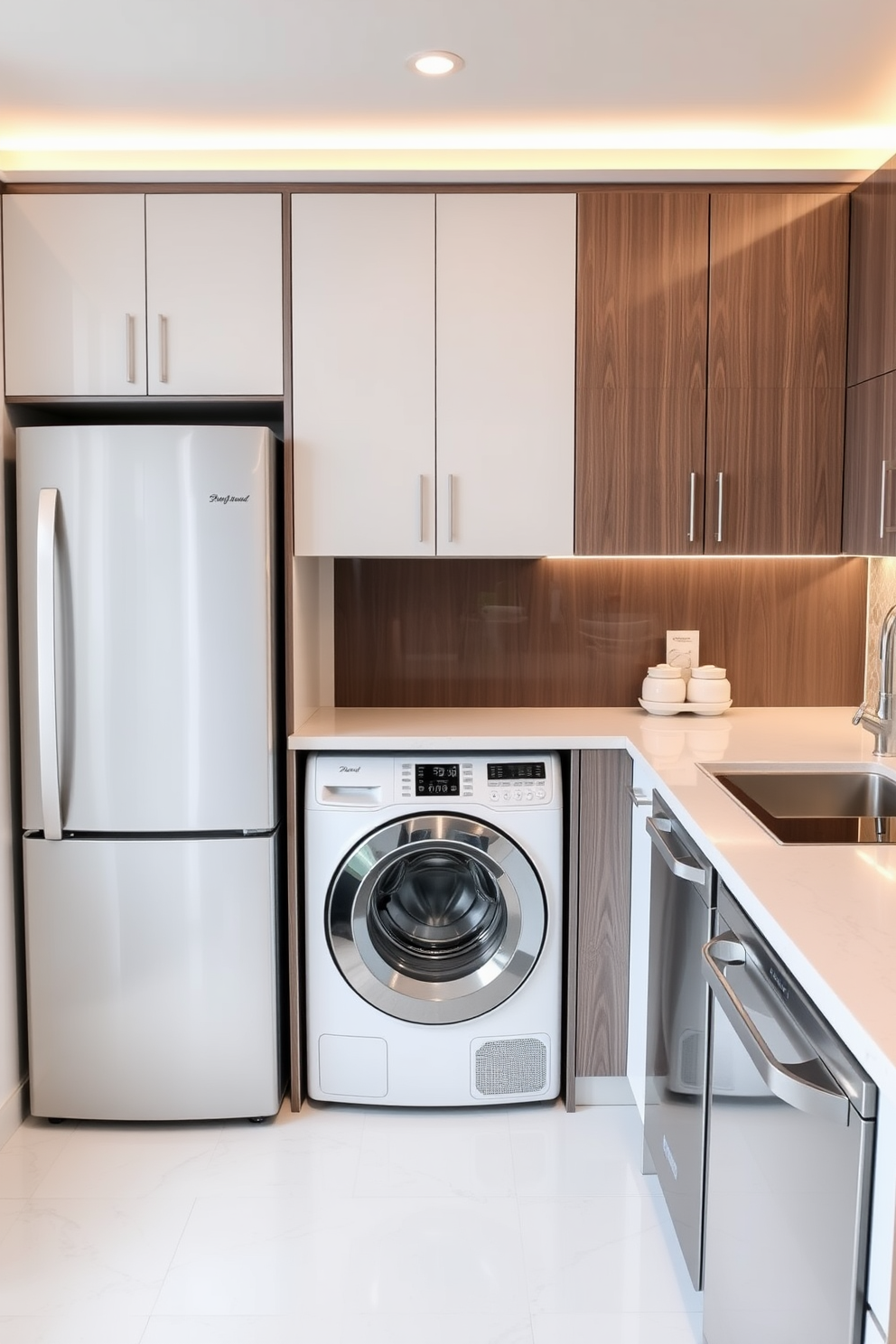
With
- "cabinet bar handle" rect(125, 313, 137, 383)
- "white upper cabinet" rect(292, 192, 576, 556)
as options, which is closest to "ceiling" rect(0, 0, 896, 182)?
"white upper cabinet" rect(292, 192, 576, 556)

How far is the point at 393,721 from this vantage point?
2.92 metres

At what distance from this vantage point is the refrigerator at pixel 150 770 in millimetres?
2535

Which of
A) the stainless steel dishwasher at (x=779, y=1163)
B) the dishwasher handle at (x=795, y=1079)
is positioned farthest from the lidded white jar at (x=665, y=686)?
the dishwasher handle at (x=795, y=1079)

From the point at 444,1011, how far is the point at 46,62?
238cm

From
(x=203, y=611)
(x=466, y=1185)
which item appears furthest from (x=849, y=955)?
(x=203, y=611)

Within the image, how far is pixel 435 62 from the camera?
229cm

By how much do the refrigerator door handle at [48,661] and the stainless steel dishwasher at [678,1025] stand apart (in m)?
1.43

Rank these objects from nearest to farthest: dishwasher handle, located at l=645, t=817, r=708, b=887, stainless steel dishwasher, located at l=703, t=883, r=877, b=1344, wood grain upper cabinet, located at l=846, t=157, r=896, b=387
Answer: stainless steel dishwasher, located at l=703, t=883, r=877, b=1344
dishwasher handle, located at l=645, t=817, r=708, b=887
wood grain upper cabinet, located at l=846, t=157, r=896, b=387

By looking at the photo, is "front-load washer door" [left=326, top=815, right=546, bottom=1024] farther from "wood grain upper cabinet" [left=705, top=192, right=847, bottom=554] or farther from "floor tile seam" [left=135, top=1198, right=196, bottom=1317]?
"wood grain upper cabinet" [left=705, top=192, right=847, bottom=554]

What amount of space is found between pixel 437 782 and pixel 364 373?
1.07 meters

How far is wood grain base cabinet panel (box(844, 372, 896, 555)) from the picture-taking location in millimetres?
2527

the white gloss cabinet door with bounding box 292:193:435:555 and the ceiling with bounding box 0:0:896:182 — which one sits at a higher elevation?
the ceiling with bounding box 0:0:896:182

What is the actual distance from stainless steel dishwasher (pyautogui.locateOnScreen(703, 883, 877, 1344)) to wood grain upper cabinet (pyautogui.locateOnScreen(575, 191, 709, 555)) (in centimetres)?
131

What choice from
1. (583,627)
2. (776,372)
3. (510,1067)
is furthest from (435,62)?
(510,1067)
